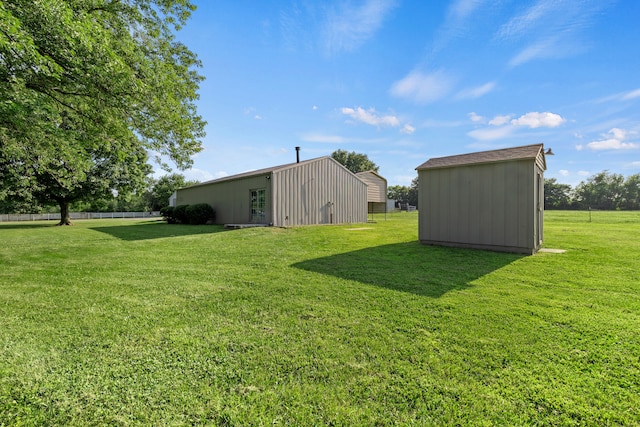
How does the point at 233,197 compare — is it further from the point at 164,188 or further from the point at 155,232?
the point at 164,188

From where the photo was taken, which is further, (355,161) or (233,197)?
(355,161)

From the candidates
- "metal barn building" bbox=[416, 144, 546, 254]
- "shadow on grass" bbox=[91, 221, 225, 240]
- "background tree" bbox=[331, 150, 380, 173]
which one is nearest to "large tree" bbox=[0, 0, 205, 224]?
"shadow on grass" bbox=[91, 221, 225, 240]

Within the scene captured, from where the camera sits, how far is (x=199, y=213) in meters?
17.0

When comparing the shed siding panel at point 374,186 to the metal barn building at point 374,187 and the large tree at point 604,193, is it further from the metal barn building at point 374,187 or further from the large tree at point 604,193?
the large tree at point 604,193

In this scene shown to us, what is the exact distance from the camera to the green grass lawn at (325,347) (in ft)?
5.76

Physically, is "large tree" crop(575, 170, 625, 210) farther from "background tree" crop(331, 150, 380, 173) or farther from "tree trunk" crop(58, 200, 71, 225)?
Result: "tree trunk" crop(58, 200, 71, 225)

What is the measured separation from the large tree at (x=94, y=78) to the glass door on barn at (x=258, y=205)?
4378mm

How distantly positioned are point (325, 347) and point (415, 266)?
3505 mm

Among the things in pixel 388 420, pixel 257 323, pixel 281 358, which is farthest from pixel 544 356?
pixel 257 323

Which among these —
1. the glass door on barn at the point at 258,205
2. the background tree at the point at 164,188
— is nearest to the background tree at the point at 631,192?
the glass door on barn at the point at 258,205

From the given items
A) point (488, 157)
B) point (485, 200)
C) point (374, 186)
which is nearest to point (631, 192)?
point (374, 186)

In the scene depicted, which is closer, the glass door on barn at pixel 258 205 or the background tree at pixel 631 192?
the glass door on barn at pixel 258 205

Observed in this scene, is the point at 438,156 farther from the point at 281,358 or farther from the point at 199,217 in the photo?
the point at 199,217

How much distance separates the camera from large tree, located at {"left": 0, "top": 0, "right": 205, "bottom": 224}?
4.56 metres
